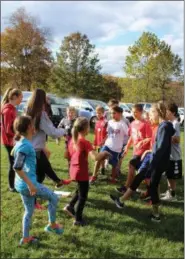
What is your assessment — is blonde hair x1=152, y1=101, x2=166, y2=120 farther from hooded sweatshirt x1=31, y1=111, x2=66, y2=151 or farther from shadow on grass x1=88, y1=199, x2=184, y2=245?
shadow on grass x1=88, y1=199, x2=184, y2=245

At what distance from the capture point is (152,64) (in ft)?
4.73

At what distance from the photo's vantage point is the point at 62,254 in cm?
552

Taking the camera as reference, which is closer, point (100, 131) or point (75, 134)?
point (75, 134)

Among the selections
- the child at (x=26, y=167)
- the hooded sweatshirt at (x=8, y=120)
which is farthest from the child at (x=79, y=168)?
the hooded sweatshirt at (x=8, y=120)

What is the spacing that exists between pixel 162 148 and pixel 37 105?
120 inches

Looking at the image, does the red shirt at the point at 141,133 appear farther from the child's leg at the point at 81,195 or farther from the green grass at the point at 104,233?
the green grass at the point at 104,233

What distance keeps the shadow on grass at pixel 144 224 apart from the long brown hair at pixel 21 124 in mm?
4236

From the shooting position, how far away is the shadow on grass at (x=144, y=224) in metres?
6.15

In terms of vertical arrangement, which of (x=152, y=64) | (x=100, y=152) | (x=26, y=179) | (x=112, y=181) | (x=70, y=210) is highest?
(x=152, y=64)

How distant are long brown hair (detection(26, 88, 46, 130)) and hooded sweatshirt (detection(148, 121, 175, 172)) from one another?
280 centimetres

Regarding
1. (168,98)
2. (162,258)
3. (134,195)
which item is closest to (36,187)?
(168,98)

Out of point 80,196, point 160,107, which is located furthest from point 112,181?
point 160,107

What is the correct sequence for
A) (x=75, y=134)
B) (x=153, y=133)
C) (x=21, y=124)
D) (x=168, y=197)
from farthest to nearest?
(x=168, y=197) < (x=153, y=133) < (x=75, y=134) < (x=21, y=124)

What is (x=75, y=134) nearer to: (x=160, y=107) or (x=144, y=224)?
(x=160, y=107)
